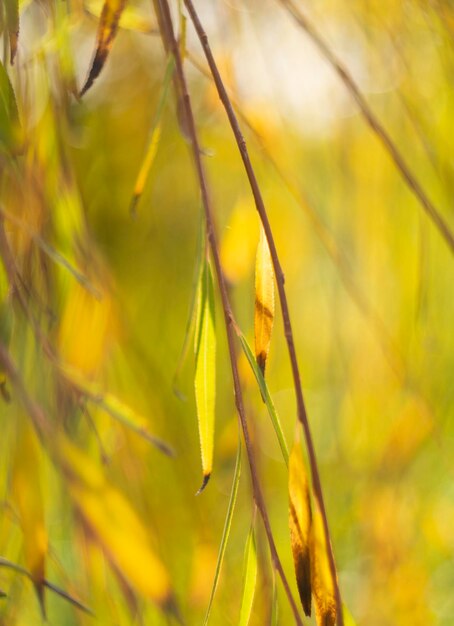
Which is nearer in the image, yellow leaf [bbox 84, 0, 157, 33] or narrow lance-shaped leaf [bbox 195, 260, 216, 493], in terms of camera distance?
narrow lance-shaped leaf [bbox 195, 260, 216, 493]

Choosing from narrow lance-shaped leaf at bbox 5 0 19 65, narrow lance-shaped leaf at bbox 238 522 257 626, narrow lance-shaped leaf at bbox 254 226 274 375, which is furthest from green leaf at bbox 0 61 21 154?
narrow lance-shaped leaf at bbox 238 522 257 626

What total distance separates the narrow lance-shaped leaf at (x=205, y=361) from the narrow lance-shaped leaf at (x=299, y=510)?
0.05 m

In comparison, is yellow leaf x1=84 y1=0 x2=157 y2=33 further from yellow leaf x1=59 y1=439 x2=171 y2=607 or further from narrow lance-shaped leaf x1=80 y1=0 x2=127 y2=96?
yellow leaf x1=59 y1=439 x2=171 y2=607

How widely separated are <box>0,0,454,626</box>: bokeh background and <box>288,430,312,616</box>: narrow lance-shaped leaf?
0.19m

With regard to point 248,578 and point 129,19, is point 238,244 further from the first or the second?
point 248,578

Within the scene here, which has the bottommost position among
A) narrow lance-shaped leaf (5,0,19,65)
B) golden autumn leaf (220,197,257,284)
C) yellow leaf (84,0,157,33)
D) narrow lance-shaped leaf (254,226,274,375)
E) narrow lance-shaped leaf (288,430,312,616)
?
narrow lance-shaped leaf (288,430,312,616)

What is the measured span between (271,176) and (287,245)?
0.08 m

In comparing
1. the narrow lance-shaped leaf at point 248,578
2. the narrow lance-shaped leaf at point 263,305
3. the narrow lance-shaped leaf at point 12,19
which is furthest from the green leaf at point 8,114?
the narrow lance-shaped leaf at point 248,578

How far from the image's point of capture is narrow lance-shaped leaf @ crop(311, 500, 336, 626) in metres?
0.40

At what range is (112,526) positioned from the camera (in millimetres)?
587

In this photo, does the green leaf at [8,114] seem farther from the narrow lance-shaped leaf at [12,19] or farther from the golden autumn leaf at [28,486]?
the golden autumn leaf at [28,486]

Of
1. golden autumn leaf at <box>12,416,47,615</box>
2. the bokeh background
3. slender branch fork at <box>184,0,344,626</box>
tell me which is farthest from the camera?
the bokeh background

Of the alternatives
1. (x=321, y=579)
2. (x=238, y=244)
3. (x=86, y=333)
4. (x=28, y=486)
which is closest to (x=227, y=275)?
(x=238, y=244)

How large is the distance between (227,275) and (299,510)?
0.33 meters
